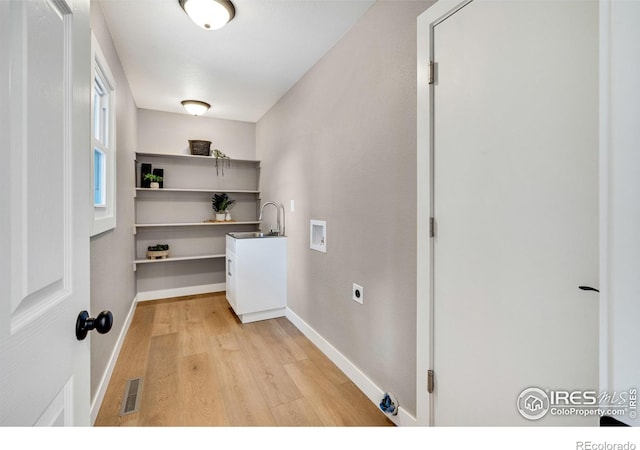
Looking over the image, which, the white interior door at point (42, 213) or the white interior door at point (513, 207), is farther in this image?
the white interior door at point (513, 207)

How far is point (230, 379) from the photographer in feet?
6.68

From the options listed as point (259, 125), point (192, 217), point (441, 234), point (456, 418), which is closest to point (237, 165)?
point (259, 125)

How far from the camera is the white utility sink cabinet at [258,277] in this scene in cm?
305

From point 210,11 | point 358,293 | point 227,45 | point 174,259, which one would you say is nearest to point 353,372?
point 358,293

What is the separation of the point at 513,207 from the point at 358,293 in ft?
3.84

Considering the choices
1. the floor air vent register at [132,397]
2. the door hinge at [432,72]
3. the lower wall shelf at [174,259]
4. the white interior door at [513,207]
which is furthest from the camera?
the lower wall shelf at [174,259]

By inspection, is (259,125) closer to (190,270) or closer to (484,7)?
(190,270)

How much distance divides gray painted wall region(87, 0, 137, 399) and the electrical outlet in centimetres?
161

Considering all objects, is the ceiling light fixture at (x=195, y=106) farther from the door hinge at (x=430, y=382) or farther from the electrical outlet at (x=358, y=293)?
the door hinge at (x=430, y=382)

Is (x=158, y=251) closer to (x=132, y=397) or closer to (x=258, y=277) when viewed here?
(x=258, y=277)

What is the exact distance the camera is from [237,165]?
14.2ft

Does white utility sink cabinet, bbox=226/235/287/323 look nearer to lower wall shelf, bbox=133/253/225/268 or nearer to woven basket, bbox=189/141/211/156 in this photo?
lower wall shelf, bbox=133/253/225/268

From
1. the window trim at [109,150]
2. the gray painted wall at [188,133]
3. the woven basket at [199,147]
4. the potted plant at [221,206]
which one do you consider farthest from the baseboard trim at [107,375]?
the gray painted wall at [188,133]

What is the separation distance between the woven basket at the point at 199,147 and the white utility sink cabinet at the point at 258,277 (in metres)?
1.42
